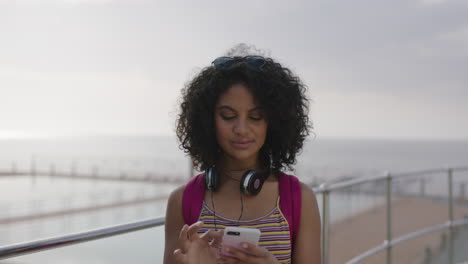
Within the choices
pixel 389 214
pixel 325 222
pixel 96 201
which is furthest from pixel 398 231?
pixel 96 201

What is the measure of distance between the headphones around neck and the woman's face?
0.27 ft

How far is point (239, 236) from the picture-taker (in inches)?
44.7

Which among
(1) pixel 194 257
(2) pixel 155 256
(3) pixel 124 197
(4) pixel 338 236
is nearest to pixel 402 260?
(4) pixel 338 236

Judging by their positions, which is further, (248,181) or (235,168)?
(235,168)

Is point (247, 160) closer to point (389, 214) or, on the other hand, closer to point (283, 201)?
point (283, 201)

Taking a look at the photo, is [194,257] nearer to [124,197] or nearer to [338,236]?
[338,236]

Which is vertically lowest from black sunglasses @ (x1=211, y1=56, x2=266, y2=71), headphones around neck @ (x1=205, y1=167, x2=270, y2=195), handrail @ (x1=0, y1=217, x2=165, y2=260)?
handrail @ (x1=0, y1=217, x2=165, y2=260)

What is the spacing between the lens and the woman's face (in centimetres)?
138

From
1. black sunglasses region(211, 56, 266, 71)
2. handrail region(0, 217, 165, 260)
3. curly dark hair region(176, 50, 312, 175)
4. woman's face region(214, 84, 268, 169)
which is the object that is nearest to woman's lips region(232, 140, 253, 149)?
woman's face region(214, 84, 268, 169)

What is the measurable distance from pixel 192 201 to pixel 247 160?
0.74 feet

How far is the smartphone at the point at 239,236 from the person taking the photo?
44.6 inches

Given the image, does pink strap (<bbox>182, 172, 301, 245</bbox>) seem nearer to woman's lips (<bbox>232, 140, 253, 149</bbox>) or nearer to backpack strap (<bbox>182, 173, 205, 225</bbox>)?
backpack strap (<bbox>182, 173, 205, 225</bbox>)

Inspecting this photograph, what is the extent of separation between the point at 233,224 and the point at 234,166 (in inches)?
8.4

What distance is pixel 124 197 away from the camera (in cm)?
2325
